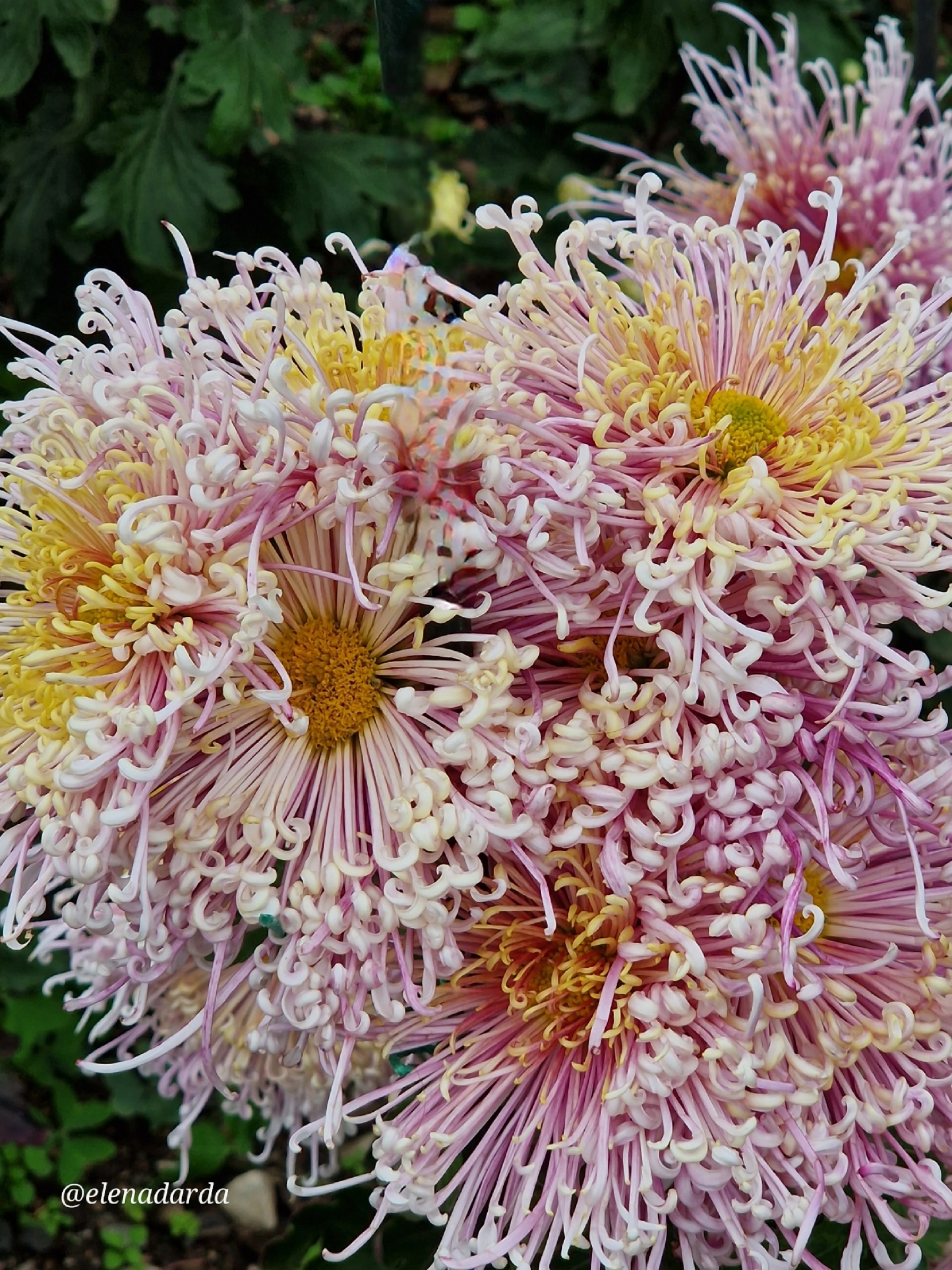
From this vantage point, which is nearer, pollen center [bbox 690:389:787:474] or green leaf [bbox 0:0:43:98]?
pollen center [bbox 690:389:787:474]

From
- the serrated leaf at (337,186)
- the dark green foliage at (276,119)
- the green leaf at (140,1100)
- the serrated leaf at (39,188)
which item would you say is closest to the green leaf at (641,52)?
the dark green foliage at (276,119)

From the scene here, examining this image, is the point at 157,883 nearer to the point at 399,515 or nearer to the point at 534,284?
the point at 399,515

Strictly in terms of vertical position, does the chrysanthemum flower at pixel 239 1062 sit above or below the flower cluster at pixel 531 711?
below

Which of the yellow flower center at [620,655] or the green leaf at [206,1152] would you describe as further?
the green leaf at [206,1152]

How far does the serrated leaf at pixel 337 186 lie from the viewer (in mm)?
1271

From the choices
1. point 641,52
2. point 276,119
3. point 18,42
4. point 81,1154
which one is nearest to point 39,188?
point 18,42

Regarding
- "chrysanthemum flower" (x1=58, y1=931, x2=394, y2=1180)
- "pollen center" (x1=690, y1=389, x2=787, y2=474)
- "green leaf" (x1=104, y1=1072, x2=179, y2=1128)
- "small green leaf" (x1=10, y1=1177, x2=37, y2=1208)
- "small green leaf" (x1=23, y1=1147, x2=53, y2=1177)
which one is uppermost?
"pollen center" (x1=690, y1=389, x2=787, y2=474)

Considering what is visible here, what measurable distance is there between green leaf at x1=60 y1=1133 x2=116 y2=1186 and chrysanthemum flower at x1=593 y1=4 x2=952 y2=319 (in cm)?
113

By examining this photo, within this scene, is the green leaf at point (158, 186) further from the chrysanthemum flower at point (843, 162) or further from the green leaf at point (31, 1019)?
the green leaf at point (31, 1019)

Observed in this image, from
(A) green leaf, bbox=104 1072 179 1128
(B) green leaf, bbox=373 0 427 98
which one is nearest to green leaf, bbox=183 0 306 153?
(B) green leaf, bbox=373 0 427 98

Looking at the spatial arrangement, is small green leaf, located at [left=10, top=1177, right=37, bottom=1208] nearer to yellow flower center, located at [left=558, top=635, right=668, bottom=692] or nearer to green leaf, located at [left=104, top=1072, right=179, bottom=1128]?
green leaf, located at [left=104, top=1072, right=179, bottom=1128]

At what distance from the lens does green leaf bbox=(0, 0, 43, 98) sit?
1.09 metres

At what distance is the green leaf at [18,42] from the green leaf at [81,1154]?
1.11m

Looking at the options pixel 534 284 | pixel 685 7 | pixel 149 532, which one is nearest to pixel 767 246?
pixel 534 284
